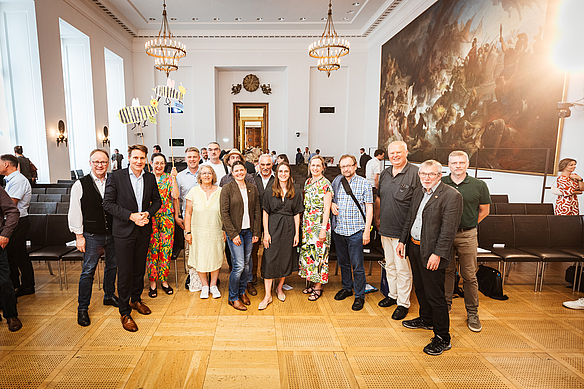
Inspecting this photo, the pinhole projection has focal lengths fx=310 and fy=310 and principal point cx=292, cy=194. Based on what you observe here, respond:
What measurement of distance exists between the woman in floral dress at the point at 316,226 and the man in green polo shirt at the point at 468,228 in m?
1.32

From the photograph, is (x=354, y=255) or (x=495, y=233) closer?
(x=354, y=255)

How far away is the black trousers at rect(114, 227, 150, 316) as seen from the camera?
3.10 m

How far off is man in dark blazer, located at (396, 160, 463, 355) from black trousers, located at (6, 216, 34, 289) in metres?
4.17

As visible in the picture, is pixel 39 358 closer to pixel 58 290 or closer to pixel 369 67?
pixel 58 290

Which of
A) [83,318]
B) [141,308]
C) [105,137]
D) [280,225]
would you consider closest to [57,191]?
[83,318]

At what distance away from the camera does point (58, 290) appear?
400 cm

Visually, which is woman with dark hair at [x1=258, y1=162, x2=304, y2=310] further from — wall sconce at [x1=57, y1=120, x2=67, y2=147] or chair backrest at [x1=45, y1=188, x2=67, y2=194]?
wall sconce at [x1=57, y1=120, x2=67, y2=147]

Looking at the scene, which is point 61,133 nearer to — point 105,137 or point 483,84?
point 105,137

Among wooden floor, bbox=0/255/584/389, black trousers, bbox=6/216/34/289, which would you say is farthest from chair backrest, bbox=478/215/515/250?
black trousers, bbox=6/216/34/289

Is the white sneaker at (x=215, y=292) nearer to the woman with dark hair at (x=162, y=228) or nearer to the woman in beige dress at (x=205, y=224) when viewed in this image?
the woman in beige dress at (x=205, y=224)

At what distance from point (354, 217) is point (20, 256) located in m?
3.96

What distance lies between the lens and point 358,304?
360cm

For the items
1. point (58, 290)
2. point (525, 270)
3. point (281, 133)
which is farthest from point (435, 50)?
point (58, 290)

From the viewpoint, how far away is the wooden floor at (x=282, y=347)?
8.09 feet
